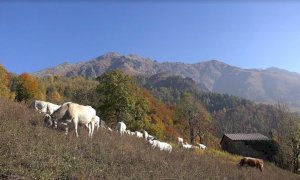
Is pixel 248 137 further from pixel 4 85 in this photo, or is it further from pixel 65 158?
pixel 65 158

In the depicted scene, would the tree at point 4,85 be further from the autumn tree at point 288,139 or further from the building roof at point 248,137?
the autumn tree at point 288,139

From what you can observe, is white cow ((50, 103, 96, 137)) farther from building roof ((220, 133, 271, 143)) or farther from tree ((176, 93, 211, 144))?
building roof ((220, 133, 271, 143))

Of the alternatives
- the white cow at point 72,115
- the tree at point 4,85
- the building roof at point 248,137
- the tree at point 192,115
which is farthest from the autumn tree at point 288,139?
the tree at point 4,85

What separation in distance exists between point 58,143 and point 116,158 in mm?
2389

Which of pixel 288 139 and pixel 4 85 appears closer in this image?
pixel 288 139

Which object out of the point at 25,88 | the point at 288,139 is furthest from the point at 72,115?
the point at 25,88

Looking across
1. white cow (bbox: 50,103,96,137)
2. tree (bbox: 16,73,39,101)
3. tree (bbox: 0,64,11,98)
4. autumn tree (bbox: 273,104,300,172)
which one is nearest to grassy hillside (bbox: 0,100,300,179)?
white cow (bbox: 50,103,96,137)

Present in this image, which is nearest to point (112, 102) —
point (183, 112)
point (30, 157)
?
point (183, 112)

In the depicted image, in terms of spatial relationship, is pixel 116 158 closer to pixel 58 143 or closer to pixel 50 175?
pixel 58 143

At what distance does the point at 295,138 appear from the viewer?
61.5 metres

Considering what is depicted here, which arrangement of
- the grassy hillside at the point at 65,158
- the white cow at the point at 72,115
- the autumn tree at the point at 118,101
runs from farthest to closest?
the autumn tree at the point at 118,101 < the white cow at the point at 72,115 < the grassy hillside at the point at 65,158

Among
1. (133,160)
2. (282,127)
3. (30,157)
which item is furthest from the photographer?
(282,127)

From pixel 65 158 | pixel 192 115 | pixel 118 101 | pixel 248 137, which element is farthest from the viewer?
pixel 192 115

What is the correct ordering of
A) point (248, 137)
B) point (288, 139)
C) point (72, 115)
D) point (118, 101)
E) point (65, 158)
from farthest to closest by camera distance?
1. point (248, 137)
2. point (288, 139)
3. point (118, 101)
4. point (72, 115)
5. point (65, 158)
